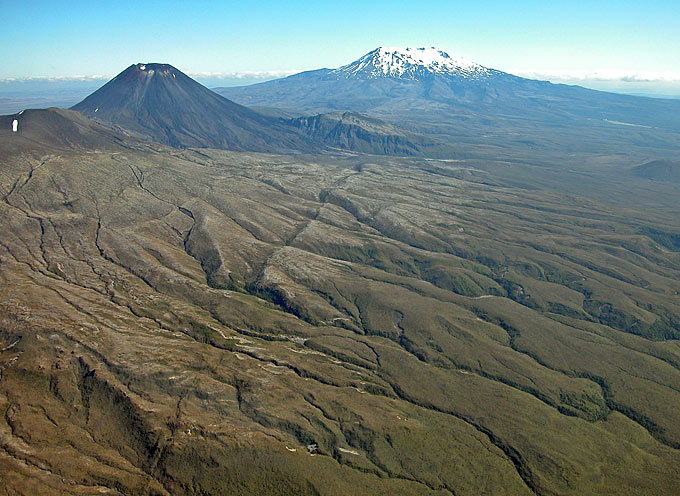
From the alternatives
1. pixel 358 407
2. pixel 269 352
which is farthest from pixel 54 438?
pixel 358 407

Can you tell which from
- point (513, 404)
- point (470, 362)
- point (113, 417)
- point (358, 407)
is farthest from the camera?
point (470, 362)

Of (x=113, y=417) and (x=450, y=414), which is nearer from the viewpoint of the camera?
(x=113, y=417)

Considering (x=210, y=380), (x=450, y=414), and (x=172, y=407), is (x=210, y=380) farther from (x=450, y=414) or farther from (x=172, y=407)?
(x=450, y=414)

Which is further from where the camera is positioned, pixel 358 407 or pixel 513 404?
pixel 513 404

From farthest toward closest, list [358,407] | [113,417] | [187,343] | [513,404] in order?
[187,343]
[513,404]
[358,407]
[113,417]

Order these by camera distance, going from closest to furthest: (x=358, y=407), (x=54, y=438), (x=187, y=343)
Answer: (x=54, y=438) < (x=358, y=407) < (x=187, y=343)

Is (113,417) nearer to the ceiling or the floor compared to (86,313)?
nearer to the floor

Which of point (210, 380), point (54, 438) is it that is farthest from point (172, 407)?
point (54, 438)

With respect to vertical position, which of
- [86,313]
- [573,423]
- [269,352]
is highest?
[86,313]

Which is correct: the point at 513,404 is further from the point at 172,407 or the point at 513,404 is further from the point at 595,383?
the point at 172,407
